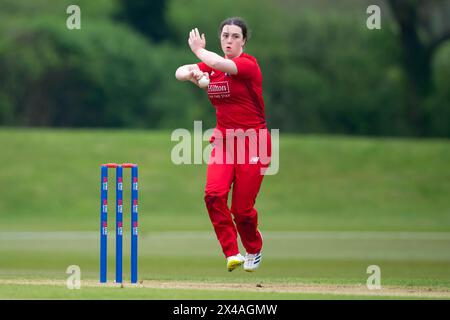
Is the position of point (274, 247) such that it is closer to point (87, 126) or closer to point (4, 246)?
point (4, 246)

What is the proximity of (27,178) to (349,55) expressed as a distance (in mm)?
21419

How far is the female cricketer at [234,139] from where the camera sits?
1087 centimetres

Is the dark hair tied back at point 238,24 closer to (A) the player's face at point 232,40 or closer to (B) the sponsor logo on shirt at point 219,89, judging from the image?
(A) the player's face at point 232,40

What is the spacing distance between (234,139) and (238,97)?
395mm

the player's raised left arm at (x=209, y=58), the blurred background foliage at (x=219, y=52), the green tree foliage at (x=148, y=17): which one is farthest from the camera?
the green tree foliage at (x=148, y=17)

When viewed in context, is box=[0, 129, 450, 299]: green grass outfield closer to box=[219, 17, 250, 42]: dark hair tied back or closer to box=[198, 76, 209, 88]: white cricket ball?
box=[219, 17, 250, 42]: dark hair tied back

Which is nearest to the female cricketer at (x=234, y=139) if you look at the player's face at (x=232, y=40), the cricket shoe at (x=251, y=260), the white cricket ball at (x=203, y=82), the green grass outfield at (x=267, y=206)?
the player's face at (x=232, y=40)

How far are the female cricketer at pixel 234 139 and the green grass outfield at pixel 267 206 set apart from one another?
4.67 meters

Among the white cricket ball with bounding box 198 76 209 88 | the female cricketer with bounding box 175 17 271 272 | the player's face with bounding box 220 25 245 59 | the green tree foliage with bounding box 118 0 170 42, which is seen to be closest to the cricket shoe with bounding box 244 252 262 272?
the female cricketer with bounding box 175 17 271 272

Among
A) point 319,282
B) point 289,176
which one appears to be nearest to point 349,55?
point 289,176

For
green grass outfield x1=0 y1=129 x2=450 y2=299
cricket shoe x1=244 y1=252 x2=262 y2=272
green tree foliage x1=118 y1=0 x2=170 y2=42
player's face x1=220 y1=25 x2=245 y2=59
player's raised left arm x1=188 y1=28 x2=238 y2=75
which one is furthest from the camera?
green tree foliage x1=118 y1=0 x2=170 y2=42

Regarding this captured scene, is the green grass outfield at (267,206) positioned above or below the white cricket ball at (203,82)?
below

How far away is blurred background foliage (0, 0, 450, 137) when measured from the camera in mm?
42188

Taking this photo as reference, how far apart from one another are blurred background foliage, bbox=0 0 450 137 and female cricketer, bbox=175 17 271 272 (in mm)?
29126
